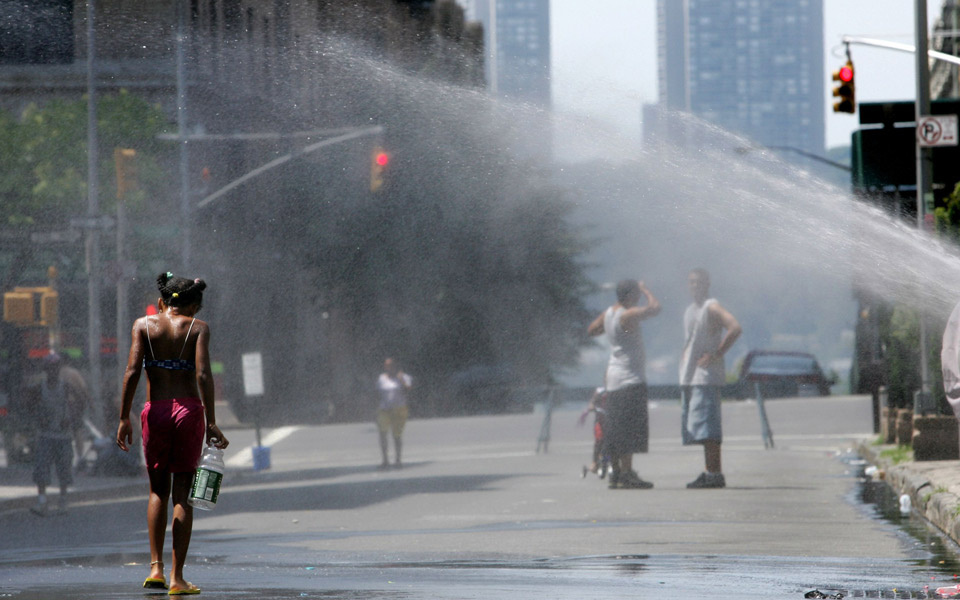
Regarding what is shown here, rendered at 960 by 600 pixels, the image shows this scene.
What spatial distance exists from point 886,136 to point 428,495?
11.0 meters

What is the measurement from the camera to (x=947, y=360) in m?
6.28

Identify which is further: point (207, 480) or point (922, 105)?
point (922, 105)

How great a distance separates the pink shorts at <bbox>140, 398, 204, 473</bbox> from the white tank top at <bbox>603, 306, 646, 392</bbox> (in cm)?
592

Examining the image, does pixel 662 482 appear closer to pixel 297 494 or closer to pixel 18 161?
pixel 297 494

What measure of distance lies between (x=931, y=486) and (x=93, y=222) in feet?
34.6

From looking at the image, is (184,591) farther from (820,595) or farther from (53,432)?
(53,432)

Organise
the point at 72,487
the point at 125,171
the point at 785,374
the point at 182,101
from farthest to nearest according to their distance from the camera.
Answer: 1. the point at 785,374
2. the point at 182,101
3. the point at 125,171
4. the point at 72,487

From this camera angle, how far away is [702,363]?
456 inches

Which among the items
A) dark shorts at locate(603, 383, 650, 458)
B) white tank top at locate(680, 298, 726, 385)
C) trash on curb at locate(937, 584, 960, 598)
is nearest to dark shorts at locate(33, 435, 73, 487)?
dark shorts at locate(603, 383, 650, 458)

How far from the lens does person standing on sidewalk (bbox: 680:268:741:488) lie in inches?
454

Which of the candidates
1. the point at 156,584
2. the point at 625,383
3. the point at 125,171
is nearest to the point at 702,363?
the point at 625,383

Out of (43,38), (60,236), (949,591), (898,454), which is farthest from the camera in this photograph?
(43,38)

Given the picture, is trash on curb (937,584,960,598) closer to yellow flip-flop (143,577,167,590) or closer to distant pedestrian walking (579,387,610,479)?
yellow flip-flop (143,577,167,590)

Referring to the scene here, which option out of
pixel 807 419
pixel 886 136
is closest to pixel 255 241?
pixel 807 419
